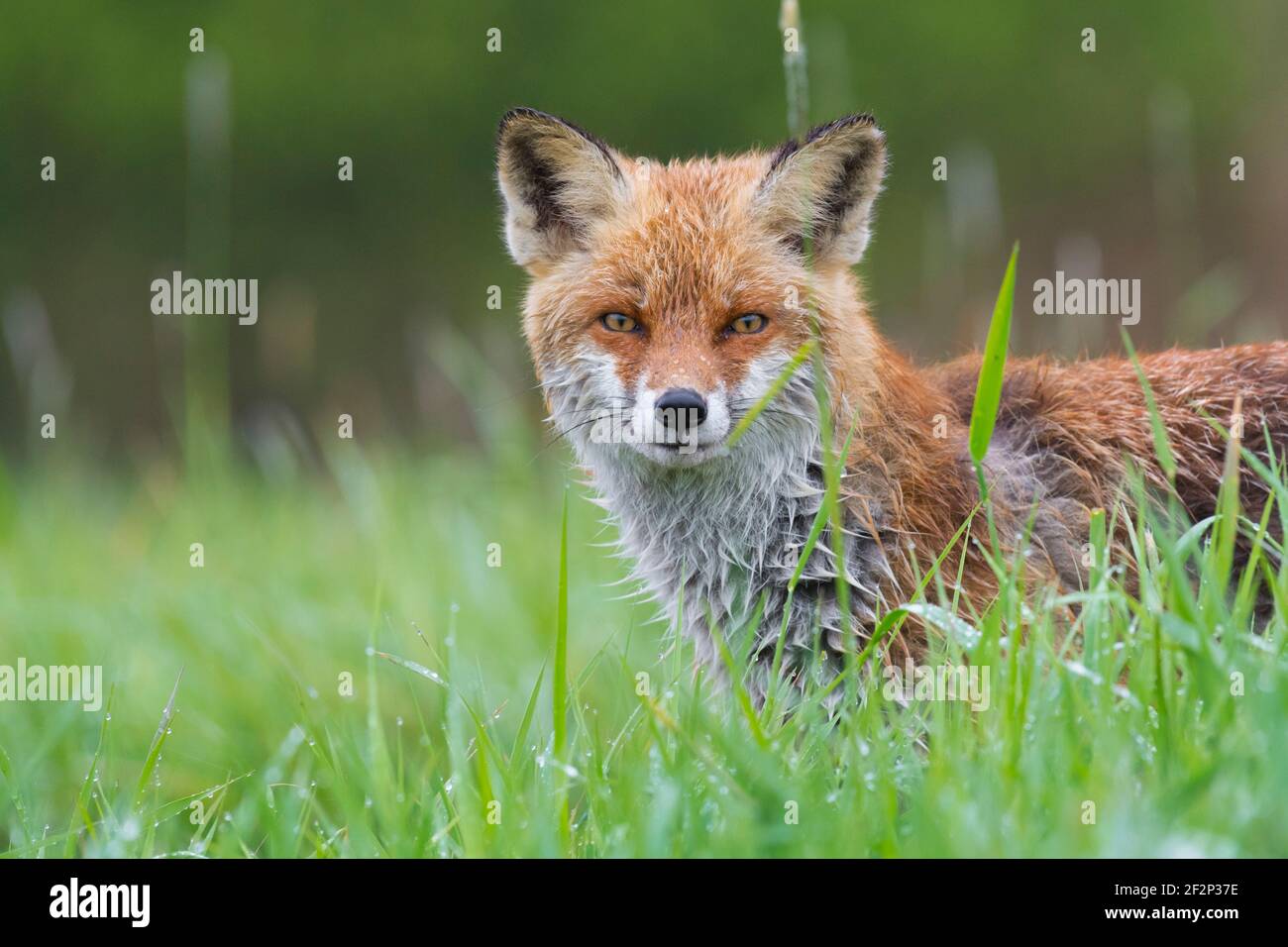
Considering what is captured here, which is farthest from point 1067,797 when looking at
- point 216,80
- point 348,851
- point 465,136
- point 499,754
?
point 465,136

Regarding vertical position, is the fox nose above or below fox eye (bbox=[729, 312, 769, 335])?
below

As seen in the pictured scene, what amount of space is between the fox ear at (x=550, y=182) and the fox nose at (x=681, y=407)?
1016 mm

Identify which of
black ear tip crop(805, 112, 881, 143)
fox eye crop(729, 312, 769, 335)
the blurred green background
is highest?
the blurred green background

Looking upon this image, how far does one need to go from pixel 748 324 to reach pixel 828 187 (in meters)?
0.61

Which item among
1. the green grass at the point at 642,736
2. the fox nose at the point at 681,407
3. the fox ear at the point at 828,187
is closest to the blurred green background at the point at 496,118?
the green grass at the point at 642,736

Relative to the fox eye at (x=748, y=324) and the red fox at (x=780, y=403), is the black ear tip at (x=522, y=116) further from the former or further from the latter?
the fox eye at (x=748, y=324)

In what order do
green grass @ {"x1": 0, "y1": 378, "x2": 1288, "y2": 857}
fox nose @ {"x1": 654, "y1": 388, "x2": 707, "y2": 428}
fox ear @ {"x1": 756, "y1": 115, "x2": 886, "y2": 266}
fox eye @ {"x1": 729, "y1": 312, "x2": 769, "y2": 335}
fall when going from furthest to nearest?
fox ear @ {"x1": 756, "y1": 115, "x2": 886, "y2": 266}
fox eye @ {"x1": 729, "y1": 312, "x2": 769, "y2": 335}
fox nose @ {"x1": 654, "y1": 388, "x2": 707, "y2": 428}
green grass @ {"x1": 0, "y1": 378, "x2": 1288, "y2": 857}

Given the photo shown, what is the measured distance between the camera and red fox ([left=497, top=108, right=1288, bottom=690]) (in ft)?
13.3

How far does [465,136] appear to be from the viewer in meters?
14.5

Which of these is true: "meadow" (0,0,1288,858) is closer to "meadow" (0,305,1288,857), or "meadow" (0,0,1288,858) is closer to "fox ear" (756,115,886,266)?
"meadow" (0,305,1288,857)

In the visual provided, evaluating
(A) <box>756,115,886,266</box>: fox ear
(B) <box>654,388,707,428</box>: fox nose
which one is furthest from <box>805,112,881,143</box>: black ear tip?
(B) <box>654,388,707,428</box>: fox nose

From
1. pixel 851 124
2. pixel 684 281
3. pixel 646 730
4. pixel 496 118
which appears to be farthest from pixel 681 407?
pixel 496 118

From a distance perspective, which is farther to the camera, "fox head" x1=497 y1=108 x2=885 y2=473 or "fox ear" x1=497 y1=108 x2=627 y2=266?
"fox ear" x1=497 y1=108 x2=627 y2=266
